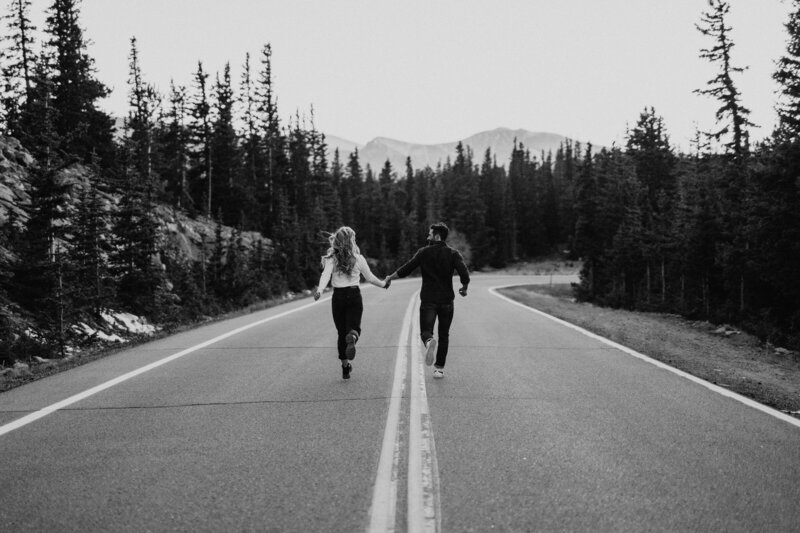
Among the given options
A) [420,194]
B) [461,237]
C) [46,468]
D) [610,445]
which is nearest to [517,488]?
[610,445]

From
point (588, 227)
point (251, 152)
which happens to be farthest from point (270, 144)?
point (588, 227)

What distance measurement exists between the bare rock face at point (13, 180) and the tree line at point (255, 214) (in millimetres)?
756

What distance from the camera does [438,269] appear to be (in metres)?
7.67

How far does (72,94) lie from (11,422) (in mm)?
36747

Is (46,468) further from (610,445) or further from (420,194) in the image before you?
(420,194)

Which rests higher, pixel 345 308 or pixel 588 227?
pixel 588 227

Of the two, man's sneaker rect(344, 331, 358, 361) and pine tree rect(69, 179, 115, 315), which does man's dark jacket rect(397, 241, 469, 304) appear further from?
A: pine tree rect(69, 179, 115, 315)

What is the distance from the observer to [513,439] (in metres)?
4.64

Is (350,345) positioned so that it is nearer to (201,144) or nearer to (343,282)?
(343,282)

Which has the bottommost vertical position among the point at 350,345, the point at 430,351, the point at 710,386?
the point at 710,386

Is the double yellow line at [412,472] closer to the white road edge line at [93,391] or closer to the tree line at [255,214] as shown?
the white road edge line at [93,391]

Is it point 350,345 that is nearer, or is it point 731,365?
point 350,345

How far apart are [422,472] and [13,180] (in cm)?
1985

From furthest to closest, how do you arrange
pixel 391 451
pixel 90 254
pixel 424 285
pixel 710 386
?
pixel 90 254
pixel 424 285
pixel 710 386
pixel 391 451
